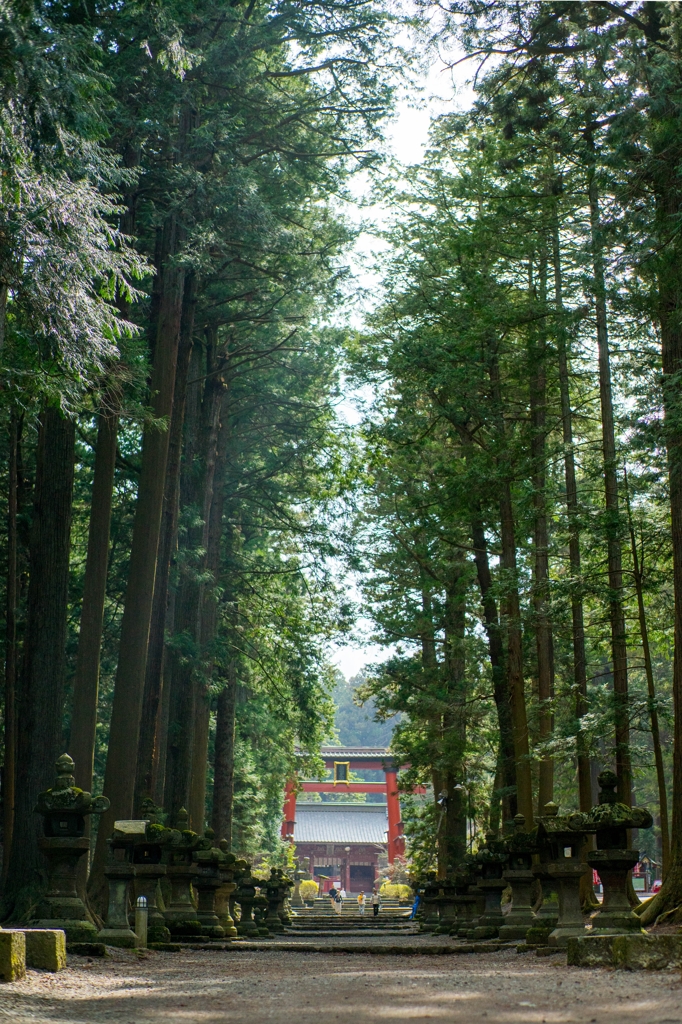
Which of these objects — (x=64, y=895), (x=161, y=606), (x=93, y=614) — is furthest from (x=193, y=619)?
(x=64, y=895)

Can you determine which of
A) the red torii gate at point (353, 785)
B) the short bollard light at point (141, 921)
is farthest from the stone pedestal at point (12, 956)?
the red torii gate at point (353, 785)

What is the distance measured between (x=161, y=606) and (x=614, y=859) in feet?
29.6

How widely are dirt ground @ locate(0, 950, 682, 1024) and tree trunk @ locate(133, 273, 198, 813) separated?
5231 mm

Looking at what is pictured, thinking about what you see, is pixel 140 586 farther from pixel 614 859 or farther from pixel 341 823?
pixel 341 823

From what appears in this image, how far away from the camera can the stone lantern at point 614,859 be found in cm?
877

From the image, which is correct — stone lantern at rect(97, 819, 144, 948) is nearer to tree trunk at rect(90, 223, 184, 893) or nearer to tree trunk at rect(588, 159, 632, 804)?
tree trunk at rect(90, 223, 184, 893)

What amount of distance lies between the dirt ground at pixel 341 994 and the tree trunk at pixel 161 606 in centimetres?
523

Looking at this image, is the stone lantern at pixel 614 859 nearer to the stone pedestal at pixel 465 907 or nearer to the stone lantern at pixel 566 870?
the stone lantern at pixel 566 870

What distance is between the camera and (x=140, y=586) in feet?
46.2

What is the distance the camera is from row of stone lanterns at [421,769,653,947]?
29.0ft

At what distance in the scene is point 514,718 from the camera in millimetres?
17266

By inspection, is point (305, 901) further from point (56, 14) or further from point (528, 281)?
point (56, 14)

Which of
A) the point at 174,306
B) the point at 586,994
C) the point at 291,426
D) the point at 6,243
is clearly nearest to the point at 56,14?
the point at 6,243

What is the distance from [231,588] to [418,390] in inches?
274
